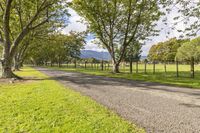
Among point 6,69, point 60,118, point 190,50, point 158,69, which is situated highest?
point 190,50

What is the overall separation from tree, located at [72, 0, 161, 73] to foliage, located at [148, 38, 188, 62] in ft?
198

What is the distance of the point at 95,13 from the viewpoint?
27.4 meters

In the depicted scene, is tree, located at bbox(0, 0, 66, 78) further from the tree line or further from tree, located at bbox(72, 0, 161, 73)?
the tree line

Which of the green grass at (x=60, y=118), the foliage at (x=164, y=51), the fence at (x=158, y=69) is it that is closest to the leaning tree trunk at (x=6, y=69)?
the green grass at (x=60, y=118)

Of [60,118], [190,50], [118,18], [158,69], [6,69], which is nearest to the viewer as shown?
[60,118]

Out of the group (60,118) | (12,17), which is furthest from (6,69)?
(60,118)

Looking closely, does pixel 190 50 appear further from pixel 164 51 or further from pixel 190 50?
pixel 164 51

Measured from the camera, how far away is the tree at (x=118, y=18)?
26.5m

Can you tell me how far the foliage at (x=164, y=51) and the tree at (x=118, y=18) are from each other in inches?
2373

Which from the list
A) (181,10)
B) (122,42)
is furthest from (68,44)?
(181,10)

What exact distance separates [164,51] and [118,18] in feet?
234

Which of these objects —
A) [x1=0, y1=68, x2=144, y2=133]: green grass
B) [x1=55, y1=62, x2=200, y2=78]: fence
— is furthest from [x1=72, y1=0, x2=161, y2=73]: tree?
[x1=0, y1=68, x2=144, y2=133]: green grass

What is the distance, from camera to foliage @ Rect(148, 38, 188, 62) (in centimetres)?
8788

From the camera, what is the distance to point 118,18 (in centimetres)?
2859
